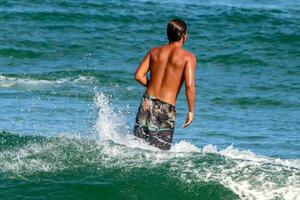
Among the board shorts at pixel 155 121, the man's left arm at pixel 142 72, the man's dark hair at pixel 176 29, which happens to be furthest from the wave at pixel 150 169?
the man's dark hair at pixel 176 29

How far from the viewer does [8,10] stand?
26266 mm

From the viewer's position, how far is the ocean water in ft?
28.7

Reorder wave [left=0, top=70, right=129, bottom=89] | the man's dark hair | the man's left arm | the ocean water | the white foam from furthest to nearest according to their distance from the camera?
wave [left=0, top=70, right=129, bottom=89] < the man's left arm < the man's dark hair < the ocean water < the white foam

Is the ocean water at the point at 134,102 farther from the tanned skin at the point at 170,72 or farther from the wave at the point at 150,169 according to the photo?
the tanned skin at the point at 170,72

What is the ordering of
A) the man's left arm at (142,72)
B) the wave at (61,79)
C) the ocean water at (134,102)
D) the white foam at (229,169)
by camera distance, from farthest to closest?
the wave at (61,79) → the man's left arm at (142,72) → the ocean water at (134,102) → the white foam at (229,169)

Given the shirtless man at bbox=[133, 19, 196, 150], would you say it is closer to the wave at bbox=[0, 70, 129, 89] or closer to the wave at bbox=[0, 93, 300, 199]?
the wave at bbox=[0, 93, 300, 199]

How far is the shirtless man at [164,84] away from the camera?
9.07 meters

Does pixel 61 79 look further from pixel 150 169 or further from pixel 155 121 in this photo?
pixel 150 169

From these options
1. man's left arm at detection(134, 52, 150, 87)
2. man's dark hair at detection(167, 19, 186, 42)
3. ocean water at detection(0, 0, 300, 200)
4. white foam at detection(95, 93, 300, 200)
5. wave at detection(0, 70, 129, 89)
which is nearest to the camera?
white foam at detection(95, 93, 300, 200)

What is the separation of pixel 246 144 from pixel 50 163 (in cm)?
494

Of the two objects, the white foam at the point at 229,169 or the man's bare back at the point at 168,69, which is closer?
the white foam at the point at 229,169

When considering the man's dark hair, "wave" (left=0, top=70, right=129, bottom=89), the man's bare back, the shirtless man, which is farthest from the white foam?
"wave" (left=0, top=70, right=129, bottom=89)

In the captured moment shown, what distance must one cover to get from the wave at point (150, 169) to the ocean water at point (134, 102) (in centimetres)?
1

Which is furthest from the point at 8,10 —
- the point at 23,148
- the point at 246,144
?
the point at 23,148
